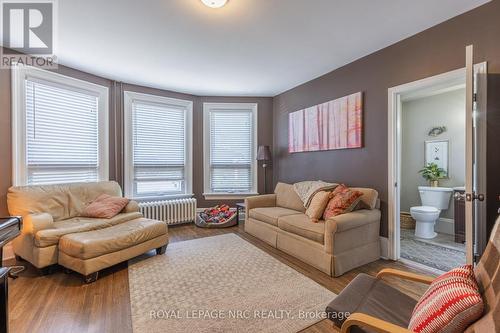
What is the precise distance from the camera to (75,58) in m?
3.18

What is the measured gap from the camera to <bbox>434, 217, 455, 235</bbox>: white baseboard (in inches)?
155

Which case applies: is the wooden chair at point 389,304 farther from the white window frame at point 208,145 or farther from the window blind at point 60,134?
the window blind at point 60,134

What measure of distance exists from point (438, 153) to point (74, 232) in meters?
5.53

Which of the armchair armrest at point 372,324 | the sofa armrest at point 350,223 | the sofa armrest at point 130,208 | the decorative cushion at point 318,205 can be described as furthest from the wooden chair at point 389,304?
the sofa armrest at point 130,208

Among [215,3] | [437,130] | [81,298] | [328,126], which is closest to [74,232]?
[81,298]

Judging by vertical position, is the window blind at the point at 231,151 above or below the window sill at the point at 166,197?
above

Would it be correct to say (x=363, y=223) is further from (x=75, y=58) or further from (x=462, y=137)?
(x=75, y=58)

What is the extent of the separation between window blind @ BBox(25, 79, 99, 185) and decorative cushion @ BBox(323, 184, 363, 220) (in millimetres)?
3646

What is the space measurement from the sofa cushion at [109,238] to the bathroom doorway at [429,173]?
295 centimetres

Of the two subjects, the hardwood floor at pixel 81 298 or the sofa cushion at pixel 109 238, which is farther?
the sofa cushion at pixel 109 238

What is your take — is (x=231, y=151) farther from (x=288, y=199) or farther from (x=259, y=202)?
(x=288, y=199)

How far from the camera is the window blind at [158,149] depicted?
14.2 feet

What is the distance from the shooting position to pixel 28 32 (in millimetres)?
2588

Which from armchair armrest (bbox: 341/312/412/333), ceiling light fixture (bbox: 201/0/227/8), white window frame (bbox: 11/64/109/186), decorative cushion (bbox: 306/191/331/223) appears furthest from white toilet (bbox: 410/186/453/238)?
white window frame (bbox: 11/64/109/186)
